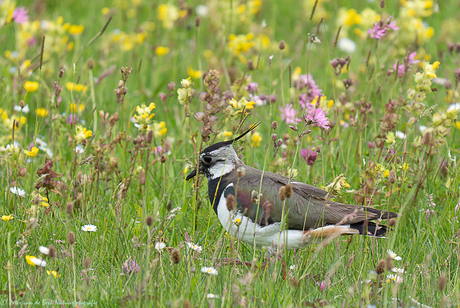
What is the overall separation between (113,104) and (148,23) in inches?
95.8

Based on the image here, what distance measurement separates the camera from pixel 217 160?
360cm

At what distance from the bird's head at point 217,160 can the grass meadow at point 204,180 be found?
0.28 feet

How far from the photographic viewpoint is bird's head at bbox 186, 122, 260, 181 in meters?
3.52

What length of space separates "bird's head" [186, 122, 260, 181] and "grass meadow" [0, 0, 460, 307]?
0.28 ft

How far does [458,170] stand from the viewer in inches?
139

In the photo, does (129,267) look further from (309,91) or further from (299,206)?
(309,91)

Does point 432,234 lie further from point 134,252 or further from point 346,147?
point 134,252

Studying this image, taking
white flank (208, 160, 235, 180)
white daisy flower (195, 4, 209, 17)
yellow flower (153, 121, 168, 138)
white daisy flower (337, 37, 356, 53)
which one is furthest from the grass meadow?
white daisy flower (195, 4, 209, 17)

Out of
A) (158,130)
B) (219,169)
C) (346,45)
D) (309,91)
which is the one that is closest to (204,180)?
(158,130)

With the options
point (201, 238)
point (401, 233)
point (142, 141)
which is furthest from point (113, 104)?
point (401, 233)

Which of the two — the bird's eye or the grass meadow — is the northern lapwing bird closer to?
the grass meadow

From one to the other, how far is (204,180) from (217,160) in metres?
0.72

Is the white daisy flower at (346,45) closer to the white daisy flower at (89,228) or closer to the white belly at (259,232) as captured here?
the white belly at (259,232)

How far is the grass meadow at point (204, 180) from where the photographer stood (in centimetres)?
260
